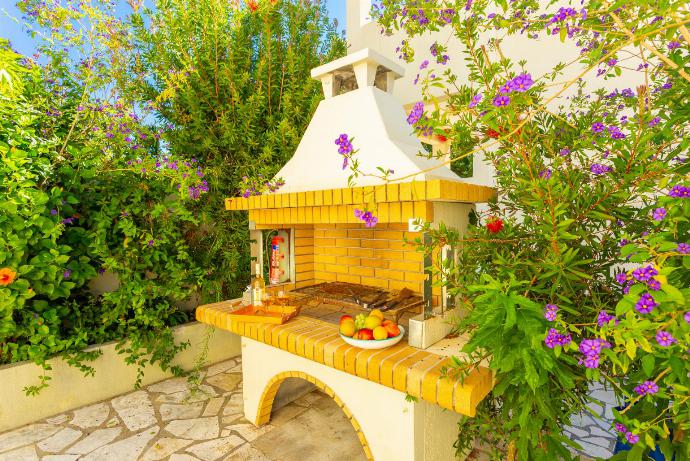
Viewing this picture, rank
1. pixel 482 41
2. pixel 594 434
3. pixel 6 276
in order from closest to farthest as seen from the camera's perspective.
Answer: pixel 6 276, pixel 594 434, pixel 482 41

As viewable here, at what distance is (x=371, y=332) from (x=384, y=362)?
0.26m

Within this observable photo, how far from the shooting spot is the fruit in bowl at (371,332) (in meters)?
2.05

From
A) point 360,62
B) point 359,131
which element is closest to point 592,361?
point 359,131

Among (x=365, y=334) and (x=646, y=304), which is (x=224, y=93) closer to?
(x=365, y=334)

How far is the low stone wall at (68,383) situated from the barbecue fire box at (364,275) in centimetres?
110

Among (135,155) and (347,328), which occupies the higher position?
(135,155)

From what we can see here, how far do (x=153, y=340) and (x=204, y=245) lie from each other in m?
1.13

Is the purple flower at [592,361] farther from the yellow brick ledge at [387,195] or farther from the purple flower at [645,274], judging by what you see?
the yellow brick ledge at [387,195]

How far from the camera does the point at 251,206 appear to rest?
2.95 m

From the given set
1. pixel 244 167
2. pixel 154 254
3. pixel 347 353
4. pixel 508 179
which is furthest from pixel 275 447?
pixel 244 167

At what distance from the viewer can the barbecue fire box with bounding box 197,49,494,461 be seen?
1.92 m

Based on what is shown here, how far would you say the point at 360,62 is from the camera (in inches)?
107

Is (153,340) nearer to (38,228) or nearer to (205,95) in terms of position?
(38,228)

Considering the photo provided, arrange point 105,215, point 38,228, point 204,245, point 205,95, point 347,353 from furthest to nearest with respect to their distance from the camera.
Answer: point 204,245 < point 205,95 < point 105,215 < point 38,228 < point 347,353
